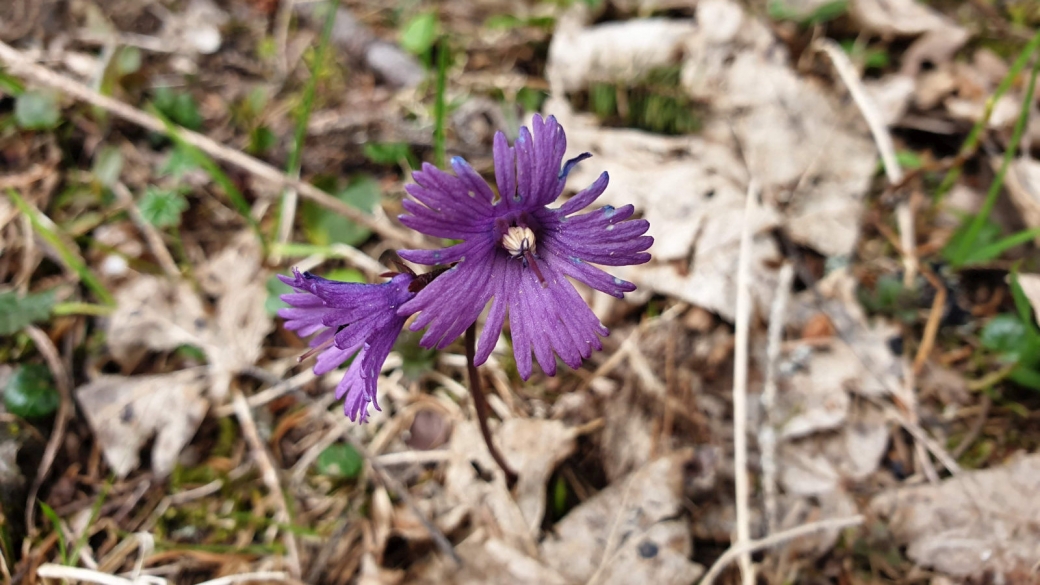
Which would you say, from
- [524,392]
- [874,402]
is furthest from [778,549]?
[524,392]

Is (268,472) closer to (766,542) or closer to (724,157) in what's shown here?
(766,542)

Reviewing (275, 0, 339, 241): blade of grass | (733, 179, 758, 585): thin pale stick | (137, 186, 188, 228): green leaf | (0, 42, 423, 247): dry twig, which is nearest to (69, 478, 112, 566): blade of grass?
(137, 186, 188, 228): green leaf

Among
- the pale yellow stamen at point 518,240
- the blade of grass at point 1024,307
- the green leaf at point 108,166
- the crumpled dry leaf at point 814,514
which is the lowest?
the crumpled dry leaf at point 814,514

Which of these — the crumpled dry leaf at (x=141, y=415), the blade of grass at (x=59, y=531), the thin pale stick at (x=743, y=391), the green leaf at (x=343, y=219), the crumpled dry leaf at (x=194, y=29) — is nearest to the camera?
the blade of grass at (x=59, y=531)

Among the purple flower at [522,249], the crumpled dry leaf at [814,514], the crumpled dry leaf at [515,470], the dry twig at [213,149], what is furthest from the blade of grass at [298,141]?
the crumpled dry leaf at [814,514]

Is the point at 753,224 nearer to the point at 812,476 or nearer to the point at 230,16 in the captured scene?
the point at 812,476

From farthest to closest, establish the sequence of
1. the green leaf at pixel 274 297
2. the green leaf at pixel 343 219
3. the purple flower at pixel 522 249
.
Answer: the green leaf at pixel 343 219 → the green leaf at pixel 274 297 → the purple flower at pixel 522 249

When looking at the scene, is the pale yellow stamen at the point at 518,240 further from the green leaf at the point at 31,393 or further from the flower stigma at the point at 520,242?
the green leaf at the point at 31,393
